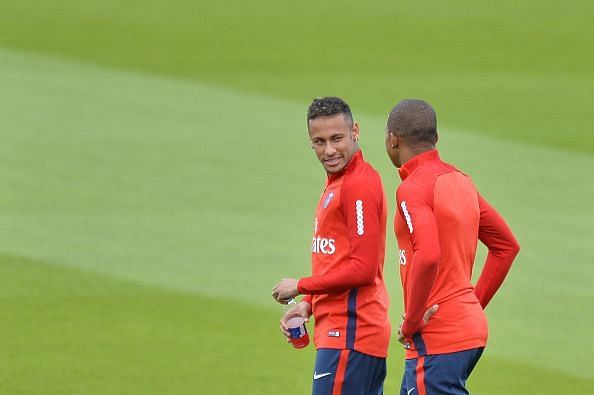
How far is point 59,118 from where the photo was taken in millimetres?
13438

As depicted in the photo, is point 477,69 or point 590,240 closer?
point 590,240

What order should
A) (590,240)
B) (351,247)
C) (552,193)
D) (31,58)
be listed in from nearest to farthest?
(351,247), (590,240), (552,193), (31,58)

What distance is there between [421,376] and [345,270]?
60cm

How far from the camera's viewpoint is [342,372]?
17.7 feet

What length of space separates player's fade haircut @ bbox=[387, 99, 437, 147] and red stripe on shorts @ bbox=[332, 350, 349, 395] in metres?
1.01

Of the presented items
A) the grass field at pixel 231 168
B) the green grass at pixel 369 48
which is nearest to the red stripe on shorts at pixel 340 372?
the grass field at pixel 231 168

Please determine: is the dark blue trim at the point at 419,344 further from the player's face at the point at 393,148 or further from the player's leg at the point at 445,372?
the player's face at the point at 393,148

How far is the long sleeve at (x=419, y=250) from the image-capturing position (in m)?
4.84

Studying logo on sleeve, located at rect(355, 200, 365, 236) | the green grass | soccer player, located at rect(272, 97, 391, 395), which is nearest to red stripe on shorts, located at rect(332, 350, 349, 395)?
soccer player, located at rect(272, 97, 391, 395)

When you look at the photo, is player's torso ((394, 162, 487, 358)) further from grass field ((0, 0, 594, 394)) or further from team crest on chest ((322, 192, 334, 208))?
grass field ((0, 0, 594, 394))

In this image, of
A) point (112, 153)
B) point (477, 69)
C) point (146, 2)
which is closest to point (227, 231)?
point (112, 153)

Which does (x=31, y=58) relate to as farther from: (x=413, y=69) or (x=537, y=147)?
(x=537, y=147)

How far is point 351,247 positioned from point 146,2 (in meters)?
13.4

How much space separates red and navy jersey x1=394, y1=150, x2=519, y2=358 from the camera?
4.91 meters
